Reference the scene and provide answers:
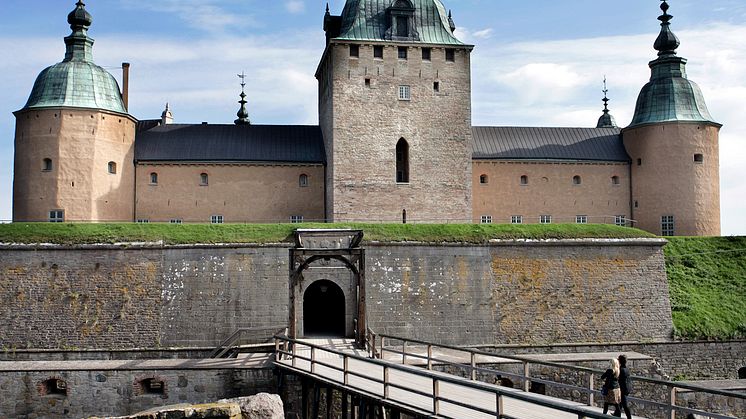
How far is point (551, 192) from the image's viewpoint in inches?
1453

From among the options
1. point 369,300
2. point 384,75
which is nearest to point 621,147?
point 384,75

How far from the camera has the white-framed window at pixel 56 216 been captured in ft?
104

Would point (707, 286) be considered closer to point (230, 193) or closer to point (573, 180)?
Result: point (573, 180)

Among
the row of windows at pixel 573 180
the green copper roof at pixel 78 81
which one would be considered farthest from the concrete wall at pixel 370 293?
the row of windows at pixel 573 180

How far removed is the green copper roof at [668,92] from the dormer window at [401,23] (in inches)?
454

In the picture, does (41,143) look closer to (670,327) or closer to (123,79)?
(123,79)

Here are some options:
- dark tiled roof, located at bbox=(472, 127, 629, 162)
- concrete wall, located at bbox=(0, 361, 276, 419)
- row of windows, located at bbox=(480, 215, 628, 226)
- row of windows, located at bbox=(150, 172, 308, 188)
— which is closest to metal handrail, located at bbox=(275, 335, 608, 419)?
concrete wall, located at bbox=(0, 361, 276, 419)

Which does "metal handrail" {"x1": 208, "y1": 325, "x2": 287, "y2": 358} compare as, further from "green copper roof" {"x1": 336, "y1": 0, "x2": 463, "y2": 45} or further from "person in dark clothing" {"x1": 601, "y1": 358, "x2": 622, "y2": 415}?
"green copper roof" {"x1": 336, "y1": 0, "x2": 463, "y2": 45}

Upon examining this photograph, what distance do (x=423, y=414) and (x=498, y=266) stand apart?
1501 cm

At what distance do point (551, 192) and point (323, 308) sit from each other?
42.4ft

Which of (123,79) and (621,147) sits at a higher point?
(123,79)

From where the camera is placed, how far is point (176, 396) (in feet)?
68.7

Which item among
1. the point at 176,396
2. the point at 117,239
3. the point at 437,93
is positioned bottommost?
the point at 176,396

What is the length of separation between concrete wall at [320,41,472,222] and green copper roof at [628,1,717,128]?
8.92 m
